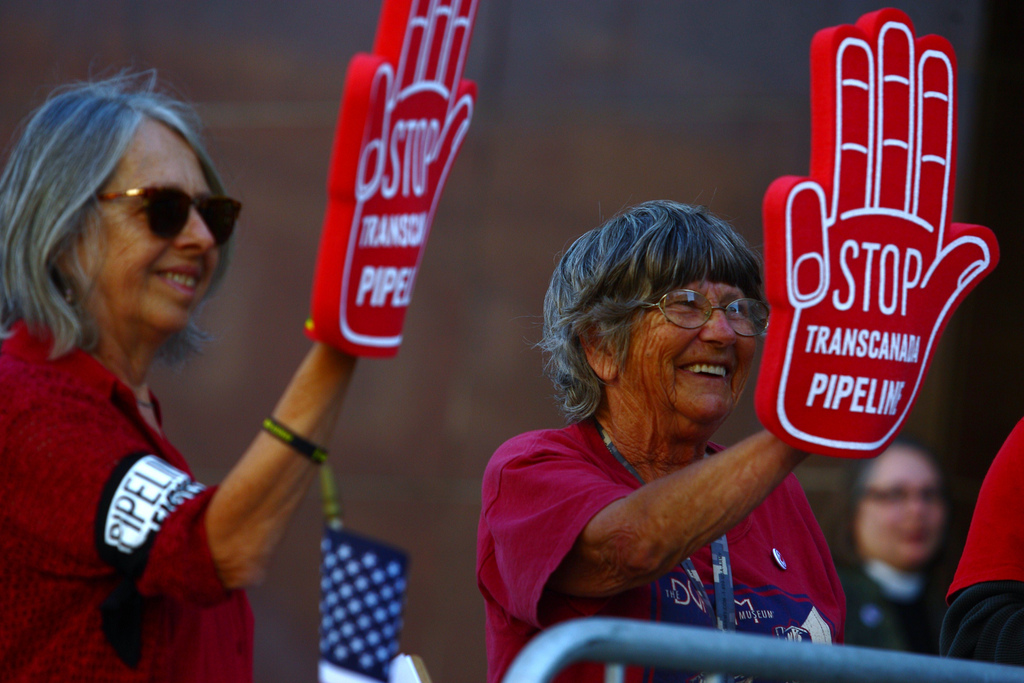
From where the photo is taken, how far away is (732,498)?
168cm

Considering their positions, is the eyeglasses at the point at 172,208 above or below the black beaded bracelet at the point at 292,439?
above

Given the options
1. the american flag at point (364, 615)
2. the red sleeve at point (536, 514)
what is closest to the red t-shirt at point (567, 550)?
the red sleeve at point (536, 514)

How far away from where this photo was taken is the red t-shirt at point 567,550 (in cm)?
184

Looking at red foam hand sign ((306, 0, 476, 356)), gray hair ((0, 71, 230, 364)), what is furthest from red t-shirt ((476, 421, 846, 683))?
gray hair ((0, 71, 230, 364))

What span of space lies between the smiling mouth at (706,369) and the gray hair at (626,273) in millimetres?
133

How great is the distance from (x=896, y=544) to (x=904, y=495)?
192 mm

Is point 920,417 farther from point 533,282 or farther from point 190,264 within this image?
point 190,264

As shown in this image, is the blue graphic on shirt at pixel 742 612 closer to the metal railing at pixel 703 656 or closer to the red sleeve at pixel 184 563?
the metal railing at pixel 703 656

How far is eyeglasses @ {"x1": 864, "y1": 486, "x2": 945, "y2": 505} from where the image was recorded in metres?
4.25

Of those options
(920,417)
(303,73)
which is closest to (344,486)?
(303,73)

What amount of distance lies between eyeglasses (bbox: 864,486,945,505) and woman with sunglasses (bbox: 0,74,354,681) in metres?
2.88

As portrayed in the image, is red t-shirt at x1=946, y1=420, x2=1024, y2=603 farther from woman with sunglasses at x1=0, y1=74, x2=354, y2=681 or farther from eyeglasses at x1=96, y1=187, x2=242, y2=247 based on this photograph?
eyeglasses at x1=96, y1=187, x2=242, y2=247

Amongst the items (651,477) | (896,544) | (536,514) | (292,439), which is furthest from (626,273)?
(896,544)

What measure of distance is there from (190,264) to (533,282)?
3669mm
